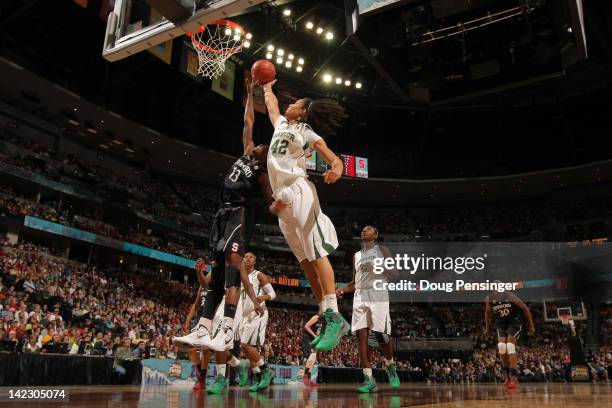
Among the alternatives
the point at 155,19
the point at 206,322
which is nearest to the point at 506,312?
the point at 206,322

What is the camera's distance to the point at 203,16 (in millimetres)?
5465

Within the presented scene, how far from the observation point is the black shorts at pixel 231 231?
509cm

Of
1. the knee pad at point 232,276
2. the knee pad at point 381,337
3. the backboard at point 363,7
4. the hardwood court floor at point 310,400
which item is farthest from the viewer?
the backboard at point 363,7

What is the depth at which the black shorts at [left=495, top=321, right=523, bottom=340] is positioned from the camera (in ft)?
31.5

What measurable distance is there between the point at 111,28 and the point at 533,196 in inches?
1469

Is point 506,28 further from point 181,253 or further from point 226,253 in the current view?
point 181,253

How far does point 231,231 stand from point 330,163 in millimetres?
1521

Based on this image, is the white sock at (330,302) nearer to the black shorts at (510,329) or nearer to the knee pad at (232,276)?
the knee pad at (232,276)

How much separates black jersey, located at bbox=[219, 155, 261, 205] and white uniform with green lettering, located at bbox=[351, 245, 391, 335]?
6.44ft

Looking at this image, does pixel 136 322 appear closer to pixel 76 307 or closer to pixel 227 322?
pixel 76 307

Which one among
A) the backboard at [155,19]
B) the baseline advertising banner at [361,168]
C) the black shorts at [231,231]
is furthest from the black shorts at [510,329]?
the baseline advertising banner at [361,168]

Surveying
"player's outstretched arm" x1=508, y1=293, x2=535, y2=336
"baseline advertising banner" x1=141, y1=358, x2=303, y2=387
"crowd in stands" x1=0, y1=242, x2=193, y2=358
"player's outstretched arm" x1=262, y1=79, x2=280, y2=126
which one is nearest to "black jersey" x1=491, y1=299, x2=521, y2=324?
"player's outstretched arm" x1=508, y1=293, x2=535, y2=336

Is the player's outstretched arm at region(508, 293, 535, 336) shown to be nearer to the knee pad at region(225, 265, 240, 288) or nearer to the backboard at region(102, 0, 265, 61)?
the knee pad at region(225, 265, 240, 288)

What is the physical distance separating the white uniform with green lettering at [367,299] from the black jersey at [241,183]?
1.96m
